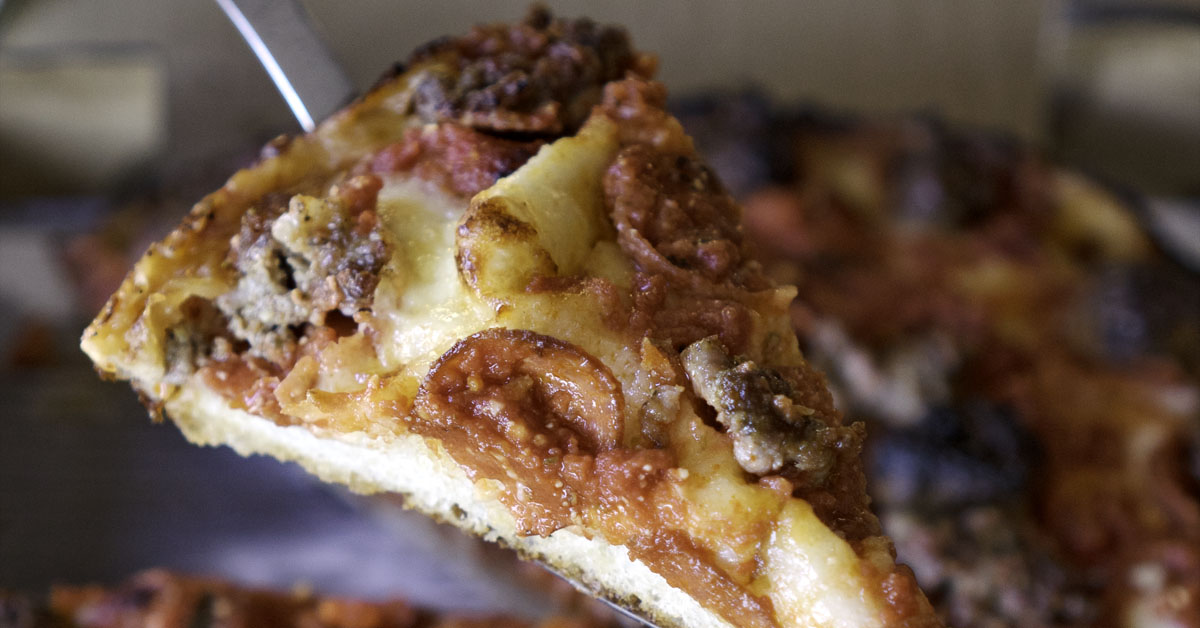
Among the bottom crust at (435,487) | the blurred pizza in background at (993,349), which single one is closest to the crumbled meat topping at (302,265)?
the bottom crust at (435,487)

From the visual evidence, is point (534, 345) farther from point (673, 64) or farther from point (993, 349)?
point (673, 64)

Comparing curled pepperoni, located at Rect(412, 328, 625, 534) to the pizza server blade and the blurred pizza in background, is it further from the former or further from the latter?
the blurred pizza in background

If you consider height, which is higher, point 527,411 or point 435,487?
point 527,411

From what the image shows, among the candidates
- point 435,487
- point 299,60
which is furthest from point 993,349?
point 299,60

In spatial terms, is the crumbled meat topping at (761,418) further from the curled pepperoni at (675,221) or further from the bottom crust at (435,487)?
the bottom crust at (435,487)

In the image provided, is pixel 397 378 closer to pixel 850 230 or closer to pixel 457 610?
pixel 457 610

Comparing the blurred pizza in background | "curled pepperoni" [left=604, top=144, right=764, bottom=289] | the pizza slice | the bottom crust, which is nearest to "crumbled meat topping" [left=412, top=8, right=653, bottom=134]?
the pizza slice
